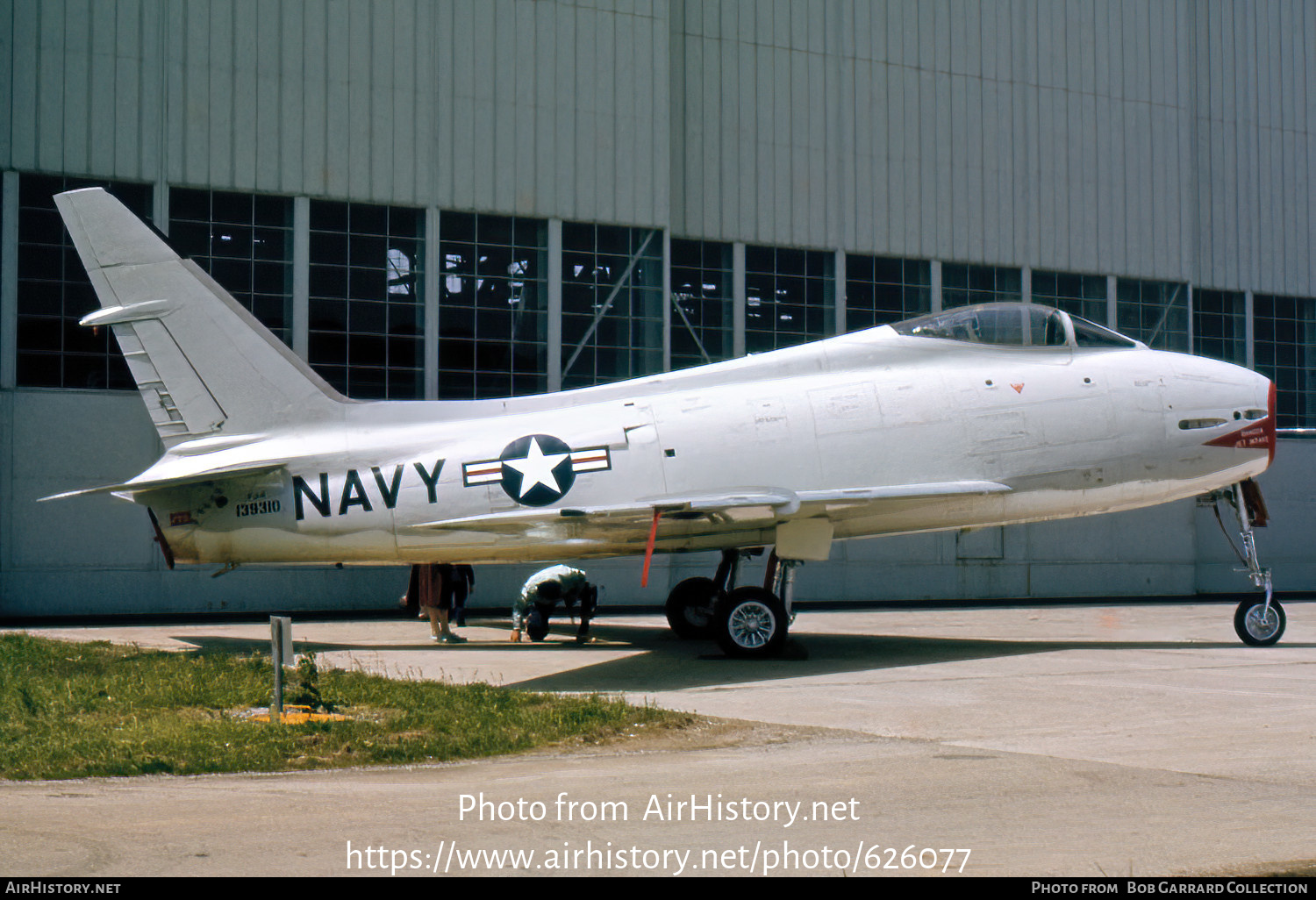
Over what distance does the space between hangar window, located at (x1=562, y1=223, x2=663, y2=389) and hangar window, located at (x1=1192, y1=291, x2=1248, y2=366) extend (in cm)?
1659

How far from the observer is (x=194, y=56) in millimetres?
→ 24438

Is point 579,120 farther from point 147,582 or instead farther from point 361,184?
point 147,582

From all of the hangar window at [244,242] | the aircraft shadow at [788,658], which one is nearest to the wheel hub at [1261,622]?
the aircraft shadow at [788,658]

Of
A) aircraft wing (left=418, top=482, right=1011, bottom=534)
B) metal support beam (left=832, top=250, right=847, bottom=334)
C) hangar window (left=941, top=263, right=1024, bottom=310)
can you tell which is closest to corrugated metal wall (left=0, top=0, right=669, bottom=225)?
metal support beam (left=832, top=250, right=847, bottom=334)

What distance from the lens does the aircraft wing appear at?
14555mm

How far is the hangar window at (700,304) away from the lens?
29281 millimetres

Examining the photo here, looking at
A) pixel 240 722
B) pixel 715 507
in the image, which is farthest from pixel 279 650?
pixel 715 507

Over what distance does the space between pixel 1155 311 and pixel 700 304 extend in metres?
13.7

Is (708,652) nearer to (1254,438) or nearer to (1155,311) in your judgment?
(1254,438)

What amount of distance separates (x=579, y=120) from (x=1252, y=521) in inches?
650

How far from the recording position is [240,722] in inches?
406

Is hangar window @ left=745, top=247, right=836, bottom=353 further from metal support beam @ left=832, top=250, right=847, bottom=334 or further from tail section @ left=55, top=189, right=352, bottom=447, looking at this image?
tail section @ left=55, top=189, right=352, bottom=447

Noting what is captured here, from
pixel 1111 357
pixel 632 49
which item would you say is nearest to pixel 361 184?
pixel 632 49

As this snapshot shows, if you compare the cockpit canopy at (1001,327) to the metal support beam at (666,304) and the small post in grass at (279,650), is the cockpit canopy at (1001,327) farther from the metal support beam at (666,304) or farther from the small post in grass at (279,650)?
the metal support beam at (666,304)
